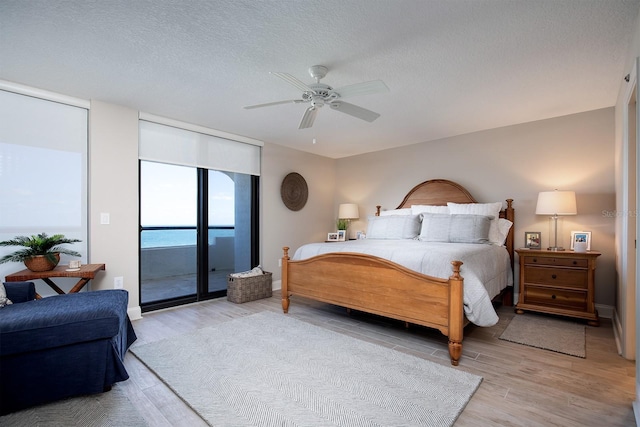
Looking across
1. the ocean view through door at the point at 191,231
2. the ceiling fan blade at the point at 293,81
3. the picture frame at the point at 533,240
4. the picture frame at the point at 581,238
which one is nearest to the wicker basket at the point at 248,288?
the ocean view through door at the point at 191,231

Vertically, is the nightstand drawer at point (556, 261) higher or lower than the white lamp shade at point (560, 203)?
lower

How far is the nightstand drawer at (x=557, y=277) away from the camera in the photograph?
3205 millimetres

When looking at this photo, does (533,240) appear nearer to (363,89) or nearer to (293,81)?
(363,89)

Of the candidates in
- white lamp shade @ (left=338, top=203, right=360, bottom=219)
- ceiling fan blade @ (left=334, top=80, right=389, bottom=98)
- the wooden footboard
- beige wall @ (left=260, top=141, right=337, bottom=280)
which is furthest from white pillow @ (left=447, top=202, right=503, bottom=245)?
ceiling fan blade @ (left=334, top=80, right=389, bottom=98)

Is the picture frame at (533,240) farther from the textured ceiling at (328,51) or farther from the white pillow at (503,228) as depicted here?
the textured ceiling at (328,51)

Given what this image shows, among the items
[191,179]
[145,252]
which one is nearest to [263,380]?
[191,179]

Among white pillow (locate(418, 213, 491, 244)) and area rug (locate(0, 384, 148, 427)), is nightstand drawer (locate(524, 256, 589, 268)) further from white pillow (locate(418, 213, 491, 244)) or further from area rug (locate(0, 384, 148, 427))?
area rug (locate(0, 384, 148, 427))

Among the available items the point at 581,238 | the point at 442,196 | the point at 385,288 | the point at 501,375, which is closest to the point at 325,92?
the point at 385,288

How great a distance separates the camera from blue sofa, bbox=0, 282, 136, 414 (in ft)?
5.71

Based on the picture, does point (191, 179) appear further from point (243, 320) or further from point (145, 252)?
point (243, 320)

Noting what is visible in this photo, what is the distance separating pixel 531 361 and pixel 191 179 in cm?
408

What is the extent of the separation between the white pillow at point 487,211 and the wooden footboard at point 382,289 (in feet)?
5.85

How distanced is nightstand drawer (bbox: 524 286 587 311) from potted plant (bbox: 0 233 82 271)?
4.73 metres

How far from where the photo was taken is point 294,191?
524 cm
